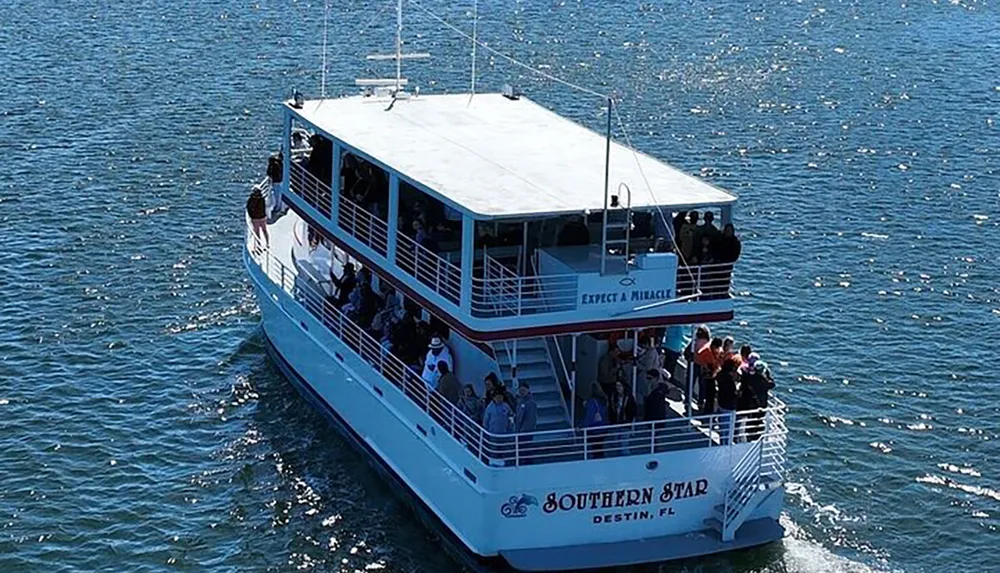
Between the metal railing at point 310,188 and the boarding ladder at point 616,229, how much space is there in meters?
7.23

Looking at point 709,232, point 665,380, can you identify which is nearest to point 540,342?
point 665,380

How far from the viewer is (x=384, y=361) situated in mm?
31547

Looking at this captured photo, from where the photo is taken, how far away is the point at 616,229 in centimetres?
2925

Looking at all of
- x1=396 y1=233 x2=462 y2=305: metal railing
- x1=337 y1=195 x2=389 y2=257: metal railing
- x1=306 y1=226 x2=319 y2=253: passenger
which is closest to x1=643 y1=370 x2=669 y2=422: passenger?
x1=396 y1=233 x2=462 y2=305: metal railing

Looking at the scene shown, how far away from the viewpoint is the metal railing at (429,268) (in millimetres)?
29344

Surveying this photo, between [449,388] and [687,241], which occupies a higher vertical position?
[687,241]

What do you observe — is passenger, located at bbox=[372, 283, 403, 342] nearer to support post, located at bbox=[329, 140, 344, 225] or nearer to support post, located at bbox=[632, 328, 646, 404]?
support post, located at bbox=[329, 140, 344, 225]

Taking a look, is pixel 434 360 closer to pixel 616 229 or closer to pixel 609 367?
pixel 609 367

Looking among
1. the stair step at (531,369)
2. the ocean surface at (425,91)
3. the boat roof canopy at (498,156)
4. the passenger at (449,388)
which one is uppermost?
the boat roof canopy at (498,156)

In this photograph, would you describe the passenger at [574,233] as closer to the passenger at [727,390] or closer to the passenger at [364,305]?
the passenger at [727,390]

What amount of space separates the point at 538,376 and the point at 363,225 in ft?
17.5

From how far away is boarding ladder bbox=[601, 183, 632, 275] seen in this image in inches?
1103

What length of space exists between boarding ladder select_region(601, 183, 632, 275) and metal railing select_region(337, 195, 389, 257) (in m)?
4.69

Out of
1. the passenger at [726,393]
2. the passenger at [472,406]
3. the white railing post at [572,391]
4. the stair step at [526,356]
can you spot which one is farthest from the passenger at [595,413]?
the passenger at [726,393]
